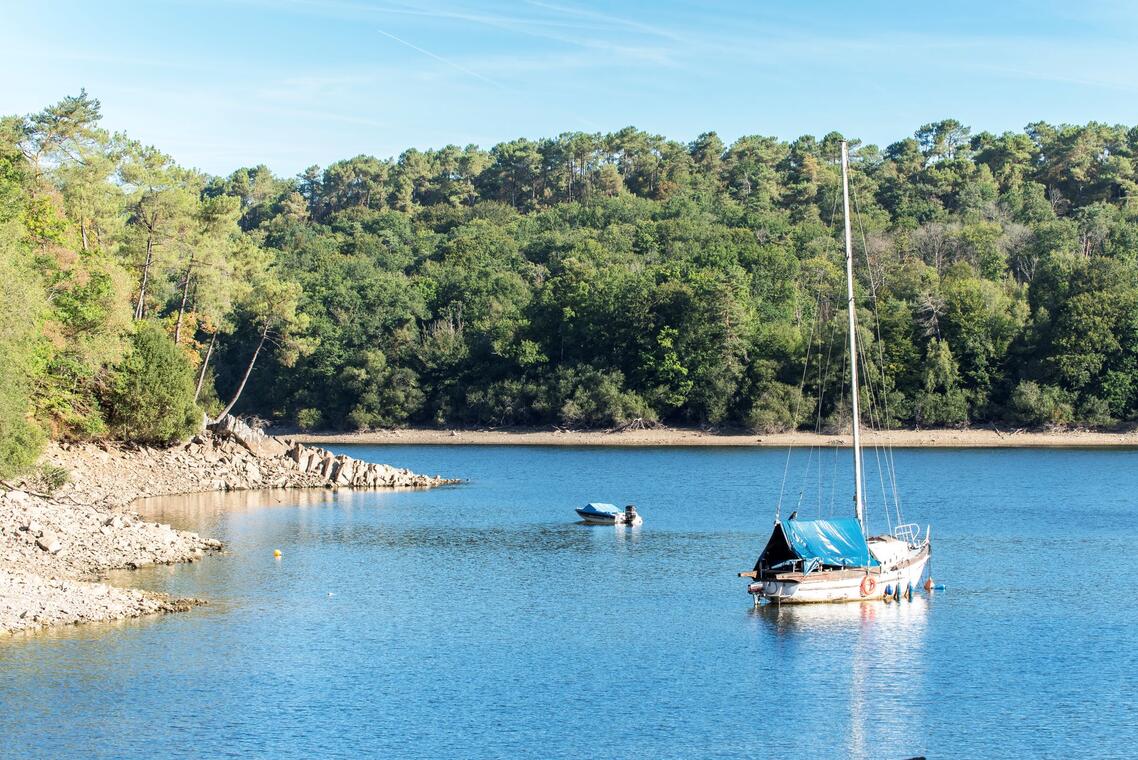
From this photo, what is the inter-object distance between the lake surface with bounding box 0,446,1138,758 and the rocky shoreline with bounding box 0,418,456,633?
1.45 m

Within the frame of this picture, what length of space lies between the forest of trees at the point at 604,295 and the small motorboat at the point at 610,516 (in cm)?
2601

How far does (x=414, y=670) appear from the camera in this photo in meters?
32.1

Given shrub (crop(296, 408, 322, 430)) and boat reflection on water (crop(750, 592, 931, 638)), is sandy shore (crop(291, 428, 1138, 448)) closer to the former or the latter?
shrub (crop(296, 408, 322, 430))

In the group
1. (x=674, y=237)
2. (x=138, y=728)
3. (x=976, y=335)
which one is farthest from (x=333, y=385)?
(x=138, y=728)

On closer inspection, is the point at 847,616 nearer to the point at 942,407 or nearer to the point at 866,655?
A: the point at 866,655

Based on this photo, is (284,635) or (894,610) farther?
(894,610)

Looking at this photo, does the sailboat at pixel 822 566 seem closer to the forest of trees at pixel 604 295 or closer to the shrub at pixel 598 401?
the forest of trees at pixel 604 295

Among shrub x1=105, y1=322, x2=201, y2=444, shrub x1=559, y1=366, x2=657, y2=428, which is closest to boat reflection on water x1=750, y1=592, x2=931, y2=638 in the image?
shrub x1=105, y1=322, x2=201, y2=444

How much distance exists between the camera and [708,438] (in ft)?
380

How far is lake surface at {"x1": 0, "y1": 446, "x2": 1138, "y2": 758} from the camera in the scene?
26.6m

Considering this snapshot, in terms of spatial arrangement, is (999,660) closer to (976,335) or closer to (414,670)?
(414,670)

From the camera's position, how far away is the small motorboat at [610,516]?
200 ft

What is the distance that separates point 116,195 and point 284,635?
169ft

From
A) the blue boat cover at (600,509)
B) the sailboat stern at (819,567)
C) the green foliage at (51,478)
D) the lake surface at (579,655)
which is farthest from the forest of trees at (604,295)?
the sailboat stern at (819,567)
